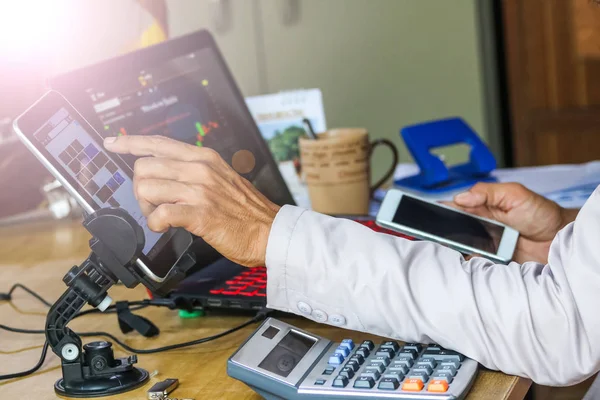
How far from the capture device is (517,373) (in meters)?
0.66

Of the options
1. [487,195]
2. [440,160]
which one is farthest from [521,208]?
[440,160]

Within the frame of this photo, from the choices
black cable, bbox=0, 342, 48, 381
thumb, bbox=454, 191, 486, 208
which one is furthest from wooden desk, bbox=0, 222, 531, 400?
thumb, bbox=454, 191, 486, 208

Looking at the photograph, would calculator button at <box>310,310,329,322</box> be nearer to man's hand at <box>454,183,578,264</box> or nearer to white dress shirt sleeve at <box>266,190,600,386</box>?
white dress shirt sleeve at <box>266,190,600,386</box>

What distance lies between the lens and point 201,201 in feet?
2.31

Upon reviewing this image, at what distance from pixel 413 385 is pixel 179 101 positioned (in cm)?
57

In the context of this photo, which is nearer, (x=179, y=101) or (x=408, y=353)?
(x=408, y=353)

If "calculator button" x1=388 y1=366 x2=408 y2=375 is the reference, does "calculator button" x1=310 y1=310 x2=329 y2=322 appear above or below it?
above

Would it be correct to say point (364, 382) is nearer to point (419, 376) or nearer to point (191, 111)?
point (419, 376)

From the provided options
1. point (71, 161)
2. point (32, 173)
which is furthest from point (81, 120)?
point (32, 173)

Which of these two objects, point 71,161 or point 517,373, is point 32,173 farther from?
point 517,373

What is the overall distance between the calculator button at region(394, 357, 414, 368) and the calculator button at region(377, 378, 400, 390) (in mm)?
33

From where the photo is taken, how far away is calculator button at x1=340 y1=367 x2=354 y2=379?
0.63 metres

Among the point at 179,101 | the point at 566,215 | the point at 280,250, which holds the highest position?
the point at 179,101

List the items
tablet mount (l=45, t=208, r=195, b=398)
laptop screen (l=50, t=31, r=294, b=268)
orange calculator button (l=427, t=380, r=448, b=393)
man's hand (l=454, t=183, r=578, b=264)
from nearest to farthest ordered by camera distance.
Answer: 1. orange calculator button (l=427, t=380, r=448, b=393)
2. tablet mount (l=45, t=208, r=195, b=398)
3. laptop screen (l=50, t=31, r=294, b=268)
4. man's hand (l=454, t=183, r=578, b=264)
